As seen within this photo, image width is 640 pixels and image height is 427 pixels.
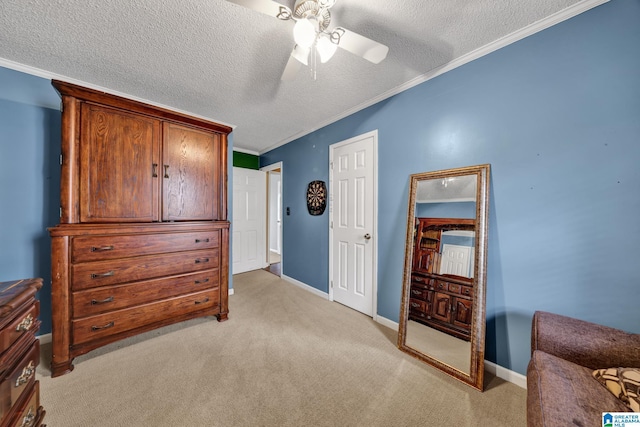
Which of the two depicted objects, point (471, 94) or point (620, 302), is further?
point (471, 94)

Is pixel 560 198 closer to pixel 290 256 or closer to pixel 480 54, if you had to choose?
pixel 480 54

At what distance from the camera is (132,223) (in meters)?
1.89

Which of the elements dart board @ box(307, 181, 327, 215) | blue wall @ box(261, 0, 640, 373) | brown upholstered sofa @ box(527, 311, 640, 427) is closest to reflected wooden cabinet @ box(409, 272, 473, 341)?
blue wall @ box(261, 0, 640, 373)

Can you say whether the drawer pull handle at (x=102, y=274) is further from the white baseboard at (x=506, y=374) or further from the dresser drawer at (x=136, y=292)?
the white baseboard at (x=506, y=374)

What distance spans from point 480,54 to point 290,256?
11.1 ft

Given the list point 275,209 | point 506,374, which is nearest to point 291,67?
point 506,374

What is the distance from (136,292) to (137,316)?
0.21 meters

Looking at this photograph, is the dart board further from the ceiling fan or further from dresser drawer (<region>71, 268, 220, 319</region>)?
the ceiling fan

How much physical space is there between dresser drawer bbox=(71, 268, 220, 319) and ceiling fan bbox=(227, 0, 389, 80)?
213 centimetres

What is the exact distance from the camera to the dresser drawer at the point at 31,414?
840mm

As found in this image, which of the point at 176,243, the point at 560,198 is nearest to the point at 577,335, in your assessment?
the point at 560,198

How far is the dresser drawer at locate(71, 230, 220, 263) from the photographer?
1.68 m

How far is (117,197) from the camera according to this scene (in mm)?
1863

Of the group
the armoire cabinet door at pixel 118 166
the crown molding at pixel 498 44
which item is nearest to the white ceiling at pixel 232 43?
the crown molding at pixel 498 44
